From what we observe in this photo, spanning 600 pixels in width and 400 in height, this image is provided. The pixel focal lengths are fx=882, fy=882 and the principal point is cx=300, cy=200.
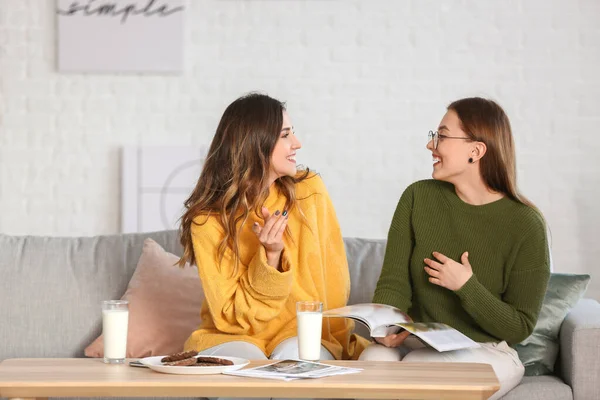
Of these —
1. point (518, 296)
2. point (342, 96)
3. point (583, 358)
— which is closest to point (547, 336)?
point (583, 358)

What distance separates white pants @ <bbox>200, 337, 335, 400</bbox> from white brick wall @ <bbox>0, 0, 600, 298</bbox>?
163cm

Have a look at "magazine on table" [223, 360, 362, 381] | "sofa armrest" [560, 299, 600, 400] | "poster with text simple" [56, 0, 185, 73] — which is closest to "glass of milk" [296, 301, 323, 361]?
"magazine on table" [223, 360, 362, 381]

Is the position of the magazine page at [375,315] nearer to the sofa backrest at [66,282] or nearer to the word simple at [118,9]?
the sofa backrest at [66,282]

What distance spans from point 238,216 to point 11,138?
1902mm

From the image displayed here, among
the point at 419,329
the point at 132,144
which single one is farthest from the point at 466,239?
the point at 132,144

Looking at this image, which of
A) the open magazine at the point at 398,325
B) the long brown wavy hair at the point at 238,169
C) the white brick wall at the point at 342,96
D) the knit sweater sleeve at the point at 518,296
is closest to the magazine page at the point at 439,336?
the open magazine at the point at 398,325

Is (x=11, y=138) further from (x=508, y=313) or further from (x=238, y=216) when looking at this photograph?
(x=508, y=313)

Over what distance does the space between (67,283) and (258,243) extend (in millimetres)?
783

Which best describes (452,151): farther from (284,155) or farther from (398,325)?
(398,325)

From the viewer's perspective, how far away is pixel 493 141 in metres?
2.49

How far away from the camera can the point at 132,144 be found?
13.2ft

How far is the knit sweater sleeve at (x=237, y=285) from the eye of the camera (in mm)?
2379

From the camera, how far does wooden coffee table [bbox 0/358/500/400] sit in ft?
5.47

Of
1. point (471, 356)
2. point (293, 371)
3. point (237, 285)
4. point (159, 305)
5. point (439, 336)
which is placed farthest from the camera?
point (159, 305)
